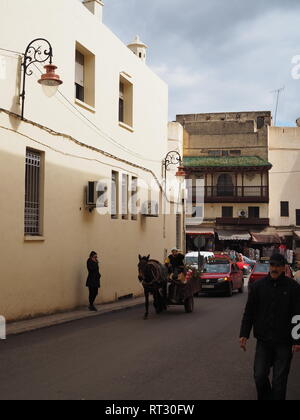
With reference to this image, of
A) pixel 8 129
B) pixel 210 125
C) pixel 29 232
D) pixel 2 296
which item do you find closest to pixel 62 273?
pixel 29 232

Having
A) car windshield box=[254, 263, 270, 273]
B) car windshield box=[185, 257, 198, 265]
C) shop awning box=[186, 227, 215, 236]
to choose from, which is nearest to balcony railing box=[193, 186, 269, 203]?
shop awning box=[186, 227, 215, 236]

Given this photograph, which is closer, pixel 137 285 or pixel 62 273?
pixel 62 273

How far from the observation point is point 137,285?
76.4 feet

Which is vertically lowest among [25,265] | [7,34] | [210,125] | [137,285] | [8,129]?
[137,285]

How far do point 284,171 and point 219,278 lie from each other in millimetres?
35685

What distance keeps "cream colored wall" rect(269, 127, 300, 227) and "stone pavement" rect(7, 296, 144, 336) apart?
39.8 m

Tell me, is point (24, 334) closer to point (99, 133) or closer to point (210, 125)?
point (99, 133)

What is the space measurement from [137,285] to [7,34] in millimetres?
12163

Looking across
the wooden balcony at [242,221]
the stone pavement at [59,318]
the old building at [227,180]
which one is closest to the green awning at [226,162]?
the old building at [227,180]

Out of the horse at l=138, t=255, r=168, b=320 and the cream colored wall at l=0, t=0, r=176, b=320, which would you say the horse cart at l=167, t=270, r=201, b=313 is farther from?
the cream colored wall at l=0, t=0, r=176, b=320

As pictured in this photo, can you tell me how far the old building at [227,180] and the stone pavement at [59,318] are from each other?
3489 cm

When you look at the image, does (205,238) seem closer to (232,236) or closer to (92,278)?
(232,236)

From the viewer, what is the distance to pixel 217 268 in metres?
26.1
